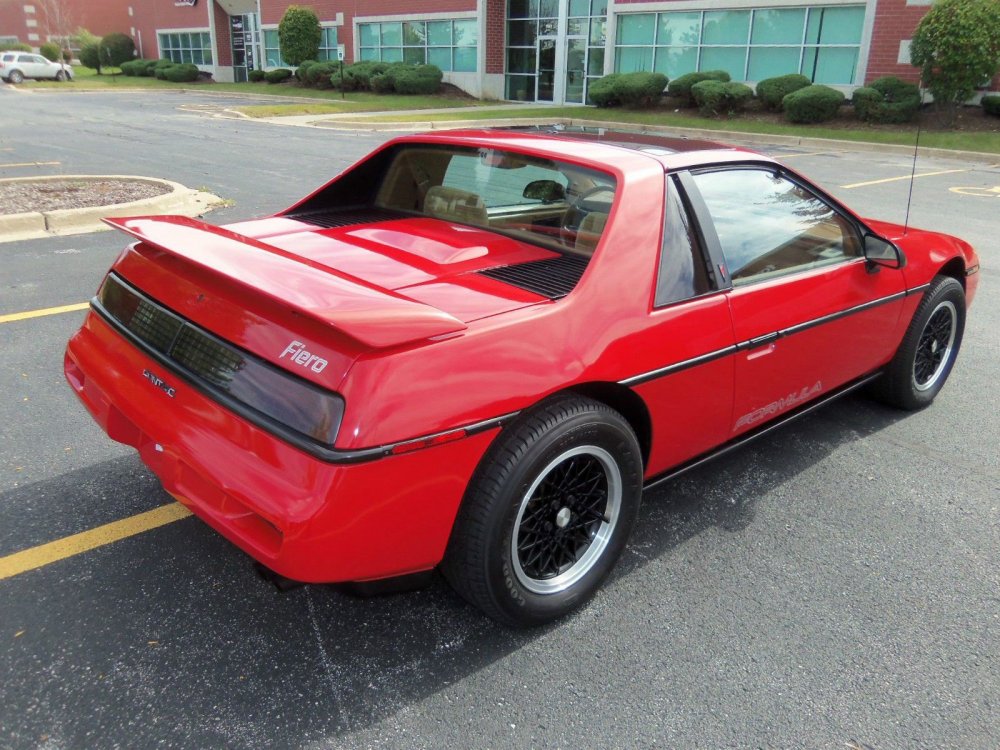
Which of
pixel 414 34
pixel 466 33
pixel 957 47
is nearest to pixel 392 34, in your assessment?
pixel 414 34

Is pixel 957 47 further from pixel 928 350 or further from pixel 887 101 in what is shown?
pixel 928 350

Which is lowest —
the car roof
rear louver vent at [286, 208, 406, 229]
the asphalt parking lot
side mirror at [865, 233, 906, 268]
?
the asphalt parking lot

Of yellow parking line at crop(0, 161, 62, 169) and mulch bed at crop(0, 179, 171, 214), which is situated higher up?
mulch bed at crop(0, 179, 171, 214)

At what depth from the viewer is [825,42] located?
22672 millimetres

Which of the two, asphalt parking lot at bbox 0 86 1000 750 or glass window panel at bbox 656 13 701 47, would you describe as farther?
glass window panel at bbox 656 13 701 47

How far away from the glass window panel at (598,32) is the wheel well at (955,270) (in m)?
25.3

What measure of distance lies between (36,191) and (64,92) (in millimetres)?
28495

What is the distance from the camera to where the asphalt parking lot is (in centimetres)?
224

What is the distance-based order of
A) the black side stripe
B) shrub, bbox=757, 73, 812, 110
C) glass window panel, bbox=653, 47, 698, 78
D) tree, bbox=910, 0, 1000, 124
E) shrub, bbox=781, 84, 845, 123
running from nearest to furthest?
the black side stripe, tree, bbox=910, 0, 1000, 124, shrub, bbox=781, 84, 845, 123, shrub, bbox=757, 73, 812, 110, glass window panel, bbox=653, 47, 698, 78

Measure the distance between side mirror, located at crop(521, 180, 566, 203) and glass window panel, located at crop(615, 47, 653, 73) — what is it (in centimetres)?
2512

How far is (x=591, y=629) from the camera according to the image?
8.70ft

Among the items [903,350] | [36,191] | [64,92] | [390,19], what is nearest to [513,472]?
[903,350]

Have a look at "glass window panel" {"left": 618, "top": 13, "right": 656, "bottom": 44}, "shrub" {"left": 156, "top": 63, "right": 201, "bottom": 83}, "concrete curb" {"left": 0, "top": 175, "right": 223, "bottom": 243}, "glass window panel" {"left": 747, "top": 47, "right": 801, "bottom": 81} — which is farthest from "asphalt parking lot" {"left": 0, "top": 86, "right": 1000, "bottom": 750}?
"shrub" {"left": 156, "top": 63, "right": 201, "bottom": 83}

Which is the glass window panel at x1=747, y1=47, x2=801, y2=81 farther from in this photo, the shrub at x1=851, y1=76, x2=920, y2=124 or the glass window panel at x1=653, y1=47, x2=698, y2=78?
the shrub at x1=851, y1=76, x2=920, y2=124
